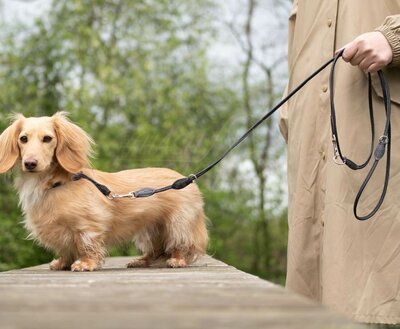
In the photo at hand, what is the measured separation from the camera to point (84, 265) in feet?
10.4

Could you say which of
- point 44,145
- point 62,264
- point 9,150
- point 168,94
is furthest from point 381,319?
point 168,94

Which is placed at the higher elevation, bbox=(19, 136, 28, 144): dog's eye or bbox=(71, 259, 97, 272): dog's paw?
bbox=(19, 136, 28, 144): dog's eye

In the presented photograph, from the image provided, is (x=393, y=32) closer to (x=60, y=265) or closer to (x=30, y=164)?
(x=30, y=164)

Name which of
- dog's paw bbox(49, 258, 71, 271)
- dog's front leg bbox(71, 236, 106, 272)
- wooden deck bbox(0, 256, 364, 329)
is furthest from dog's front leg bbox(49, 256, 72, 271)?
wooden deck bbox(0, 256, 364, 329)

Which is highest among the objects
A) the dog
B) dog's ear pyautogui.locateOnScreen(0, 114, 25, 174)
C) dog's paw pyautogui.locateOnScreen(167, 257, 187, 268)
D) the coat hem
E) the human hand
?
the human hand

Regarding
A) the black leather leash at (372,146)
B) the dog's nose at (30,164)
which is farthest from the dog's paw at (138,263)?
the black leather leash at (372,146)

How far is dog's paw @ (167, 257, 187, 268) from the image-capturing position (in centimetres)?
341

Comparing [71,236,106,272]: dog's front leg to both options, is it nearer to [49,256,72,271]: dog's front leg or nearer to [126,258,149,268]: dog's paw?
[49,256,72,271]: dog's front leg

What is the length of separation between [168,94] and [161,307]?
7418 mm

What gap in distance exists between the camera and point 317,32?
3094 millimetres

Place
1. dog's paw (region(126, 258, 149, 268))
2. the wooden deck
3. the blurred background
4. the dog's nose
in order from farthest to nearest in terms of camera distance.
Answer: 1. the blurred background
2. dog's paw (region(126, 258, 149, 268))
3. the dog's nose
4. the wooden deck

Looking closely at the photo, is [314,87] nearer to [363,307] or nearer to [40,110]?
[363,307]

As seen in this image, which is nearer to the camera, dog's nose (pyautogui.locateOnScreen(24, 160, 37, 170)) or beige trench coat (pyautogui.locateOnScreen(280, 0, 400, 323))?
beige trench coat (pyautogui.locateOnScreen(280, 0, 400, 323))

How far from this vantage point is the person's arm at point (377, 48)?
8.74ft
